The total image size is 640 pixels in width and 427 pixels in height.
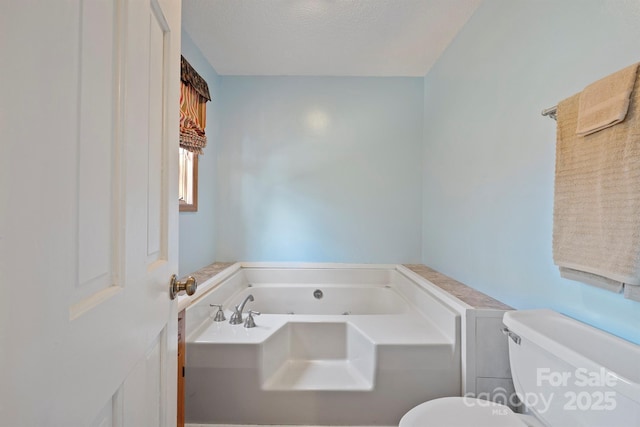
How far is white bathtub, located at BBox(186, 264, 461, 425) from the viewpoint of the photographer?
149 cm

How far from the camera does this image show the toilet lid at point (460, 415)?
1015mm

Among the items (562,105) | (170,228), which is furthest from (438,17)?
(170,228)

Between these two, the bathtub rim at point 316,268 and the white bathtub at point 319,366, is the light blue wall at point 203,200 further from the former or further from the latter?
the white bathtub at point 319,366

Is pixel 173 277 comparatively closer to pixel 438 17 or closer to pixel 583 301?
pixel 583 301

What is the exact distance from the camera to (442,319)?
161cm

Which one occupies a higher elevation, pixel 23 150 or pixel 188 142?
pixel 188 142

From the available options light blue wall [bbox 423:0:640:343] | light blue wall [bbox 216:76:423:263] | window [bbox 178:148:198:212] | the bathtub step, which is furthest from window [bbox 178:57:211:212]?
light blue wall [bbox 423:0:640:343]

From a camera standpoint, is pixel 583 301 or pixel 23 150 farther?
pixel 583 301

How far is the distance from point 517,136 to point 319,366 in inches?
66.4

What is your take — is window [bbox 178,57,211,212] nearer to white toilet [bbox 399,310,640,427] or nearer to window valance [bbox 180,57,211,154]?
window valance [bbox 180,57,211,154]

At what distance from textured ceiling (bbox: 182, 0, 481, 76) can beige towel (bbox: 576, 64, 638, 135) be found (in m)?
1.19

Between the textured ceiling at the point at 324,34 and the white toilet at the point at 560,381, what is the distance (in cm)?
185

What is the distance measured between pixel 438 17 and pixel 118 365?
2.36m

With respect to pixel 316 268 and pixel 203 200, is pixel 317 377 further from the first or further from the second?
pixel 203 200
